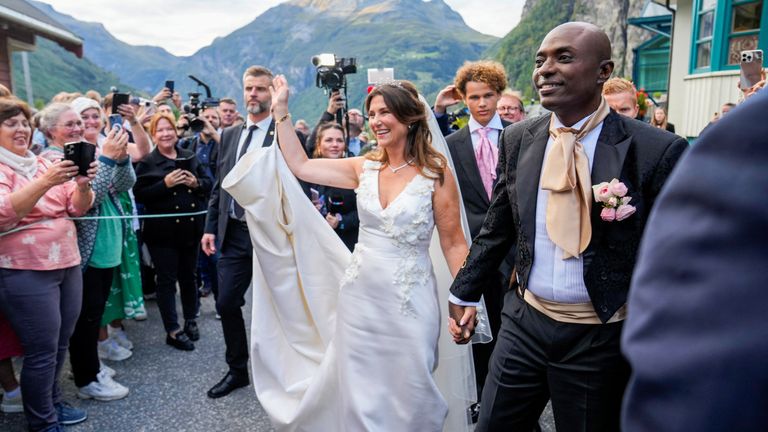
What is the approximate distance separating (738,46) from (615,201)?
8721mm

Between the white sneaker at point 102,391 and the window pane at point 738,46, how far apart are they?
31.1 feet

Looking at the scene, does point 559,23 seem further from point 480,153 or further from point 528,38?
point 480,153

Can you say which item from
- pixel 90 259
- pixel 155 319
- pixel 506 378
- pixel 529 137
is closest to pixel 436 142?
pixel 529 137

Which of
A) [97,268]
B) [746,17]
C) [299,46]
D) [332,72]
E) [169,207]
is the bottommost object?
[97,268]

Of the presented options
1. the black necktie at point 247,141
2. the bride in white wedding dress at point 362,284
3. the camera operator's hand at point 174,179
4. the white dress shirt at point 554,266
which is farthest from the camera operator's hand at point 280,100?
the camera operator's hand at point 174,179

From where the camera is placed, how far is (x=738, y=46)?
8.81 m

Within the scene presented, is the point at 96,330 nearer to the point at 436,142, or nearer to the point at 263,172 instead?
the point at 263,172

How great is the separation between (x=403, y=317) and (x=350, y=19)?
189 m

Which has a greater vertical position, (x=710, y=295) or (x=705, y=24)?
(x=705, y=24)

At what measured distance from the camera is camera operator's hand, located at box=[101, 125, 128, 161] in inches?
162

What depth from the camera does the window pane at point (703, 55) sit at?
10.0 m

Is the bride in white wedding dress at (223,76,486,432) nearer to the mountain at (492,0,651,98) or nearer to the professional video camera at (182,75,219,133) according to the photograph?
the professional video camera at (182,75,219,133)

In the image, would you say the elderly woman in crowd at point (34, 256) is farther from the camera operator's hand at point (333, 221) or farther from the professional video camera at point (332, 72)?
the professional video camera at point (332, 72)

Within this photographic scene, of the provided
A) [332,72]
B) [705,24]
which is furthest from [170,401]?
[705,24]
